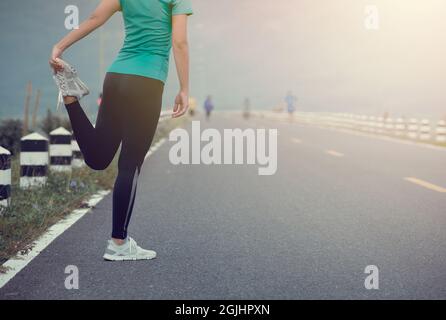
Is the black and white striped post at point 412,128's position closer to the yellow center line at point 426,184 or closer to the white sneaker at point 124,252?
the yellow center line at point 426,184

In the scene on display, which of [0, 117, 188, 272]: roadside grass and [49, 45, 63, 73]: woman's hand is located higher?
[49, 45, 63, 73]: woman's hand

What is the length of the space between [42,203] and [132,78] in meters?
3.51

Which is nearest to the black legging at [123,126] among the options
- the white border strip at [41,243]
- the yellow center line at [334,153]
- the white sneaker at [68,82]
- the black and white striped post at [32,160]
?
→ the white sneaker at [68,82]

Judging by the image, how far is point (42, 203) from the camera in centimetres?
802

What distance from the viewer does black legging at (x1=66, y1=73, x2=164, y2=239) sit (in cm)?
502

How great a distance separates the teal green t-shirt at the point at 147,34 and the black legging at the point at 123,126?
7 centimetres

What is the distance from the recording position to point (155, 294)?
445 cm

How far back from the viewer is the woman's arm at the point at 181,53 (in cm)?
496

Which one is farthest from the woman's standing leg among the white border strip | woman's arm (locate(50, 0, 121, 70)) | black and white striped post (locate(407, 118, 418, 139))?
black and white striped post (locate(407, 118, 418, 139))

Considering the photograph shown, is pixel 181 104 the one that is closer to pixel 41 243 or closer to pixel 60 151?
pixel 41 243

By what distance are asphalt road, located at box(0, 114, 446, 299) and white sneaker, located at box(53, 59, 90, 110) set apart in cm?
127

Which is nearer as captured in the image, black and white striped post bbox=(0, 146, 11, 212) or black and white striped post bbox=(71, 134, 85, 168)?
black and white striped post bbox=(0, 146, 11, 212)

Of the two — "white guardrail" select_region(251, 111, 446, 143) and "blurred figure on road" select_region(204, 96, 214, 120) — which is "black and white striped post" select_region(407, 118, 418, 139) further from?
"blurred figure on road" select_region(204, 96, 214, 120)
